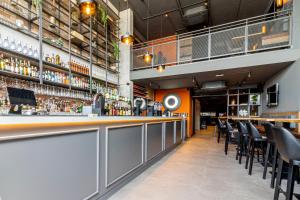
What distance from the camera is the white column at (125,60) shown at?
6520 mm

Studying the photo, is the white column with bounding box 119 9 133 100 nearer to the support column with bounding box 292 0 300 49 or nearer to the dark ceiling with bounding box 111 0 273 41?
the dark ceiling with bounding box 111 0 273 41

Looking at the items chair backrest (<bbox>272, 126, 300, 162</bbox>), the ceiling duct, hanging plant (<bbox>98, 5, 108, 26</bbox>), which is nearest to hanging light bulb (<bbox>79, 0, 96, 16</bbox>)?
chair backrest (<bbox>272, 126, 300, 162</bbox>)

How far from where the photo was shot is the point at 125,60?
666 cm

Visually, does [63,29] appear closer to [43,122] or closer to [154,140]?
[154,140]

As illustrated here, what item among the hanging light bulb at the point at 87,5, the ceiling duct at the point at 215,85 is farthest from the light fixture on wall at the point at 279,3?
the hanging light bulb at the point at 87,5

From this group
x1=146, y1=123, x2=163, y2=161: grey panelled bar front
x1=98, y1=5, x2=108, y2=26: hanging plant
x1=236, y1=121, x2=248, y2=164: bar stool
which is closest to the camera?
x1=146, y1=123, x2=163, y2=161: grey panelled bar front

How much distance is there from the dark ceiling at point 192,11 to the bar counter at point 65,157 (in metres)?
5.38

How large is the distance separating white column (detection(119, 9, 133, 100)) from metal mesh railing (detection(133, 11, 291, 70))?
0.36 meters

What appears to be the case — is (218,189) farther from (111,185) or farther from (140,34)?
(140,34)

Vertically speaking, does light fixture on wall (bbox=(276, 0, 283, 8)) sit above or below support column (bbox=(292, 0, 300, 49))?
above

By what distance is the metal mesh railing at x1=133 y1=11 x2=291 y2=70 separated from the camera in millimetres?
4809

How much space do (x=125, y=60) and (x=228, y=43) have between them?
3.76 m

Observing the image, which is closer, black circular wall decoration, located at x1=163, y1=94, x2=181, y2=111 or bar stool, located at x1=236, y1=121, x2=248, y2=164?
bar stool, located at x1=236, y1=121, x2=248, y2=164

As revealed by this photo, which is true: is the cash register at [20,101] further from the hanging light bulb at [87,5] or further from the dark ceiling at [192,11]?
the dark ceiling at [192,11]
